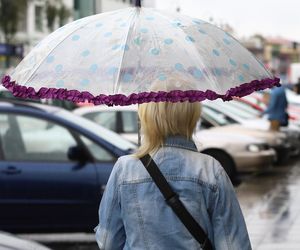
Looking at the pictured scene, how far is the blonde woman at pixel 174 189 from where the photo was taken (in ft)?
10.7

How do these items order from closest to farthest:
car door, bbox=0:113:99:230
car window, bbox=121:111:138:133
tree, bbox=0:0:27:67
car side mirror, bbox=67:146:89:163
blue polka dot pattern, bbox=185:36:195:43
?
blue polka dot pattern, bbox=185:36:195:43, car door, bbox=0:113:99:230, car side mirror, bbox=67:146:89:163, car window, bbox=121:111:138:133, tree, bbox=0:0:27:67

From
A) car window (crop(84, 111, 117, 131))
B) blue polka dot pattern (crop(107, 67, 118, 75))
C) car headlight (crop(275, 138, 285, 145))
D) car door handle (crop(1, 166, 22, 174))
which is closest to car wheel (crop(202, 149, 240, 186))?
car window (crop(84, 111, 117, 131))

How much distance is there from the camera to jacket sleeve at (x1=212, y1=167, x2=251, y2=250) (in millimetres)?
3273

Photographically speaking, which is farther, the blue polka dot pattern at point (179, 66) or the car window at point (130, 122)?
the car window at point (130, 122)

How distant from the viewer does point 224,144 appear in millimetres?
13656

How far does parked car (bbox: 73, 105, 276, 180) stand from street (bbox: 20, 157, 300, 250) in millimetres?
318

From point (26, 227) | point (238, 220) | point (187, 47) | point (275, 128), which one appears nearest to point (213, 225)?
point (238, 220)

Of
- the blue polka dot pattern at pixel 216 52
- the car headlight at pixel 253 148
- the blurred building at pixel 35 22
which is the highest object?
the blue polka dot pattern at pixel 216 52

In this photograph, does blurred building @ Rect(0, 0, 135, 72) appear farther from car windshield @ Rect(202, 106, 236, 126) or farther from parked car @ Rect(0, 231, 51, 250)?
parked car @ Rect(0, 231, 51, 250)

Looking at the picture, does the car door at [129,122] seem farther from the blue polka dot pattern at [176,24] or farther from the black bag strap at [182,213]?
the black bag strap at [182,213]

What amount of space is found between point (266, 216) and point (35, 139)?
3.15 metres

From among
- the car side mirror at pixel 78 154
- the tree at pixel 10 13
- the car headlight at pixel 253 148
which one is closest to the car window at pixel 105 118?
the car headlight at pixel 253 148

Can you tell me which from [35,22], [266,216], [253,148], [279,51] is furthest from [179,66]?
[279,51]

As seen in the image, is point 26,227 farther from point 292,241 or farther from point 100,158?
point 292,241
